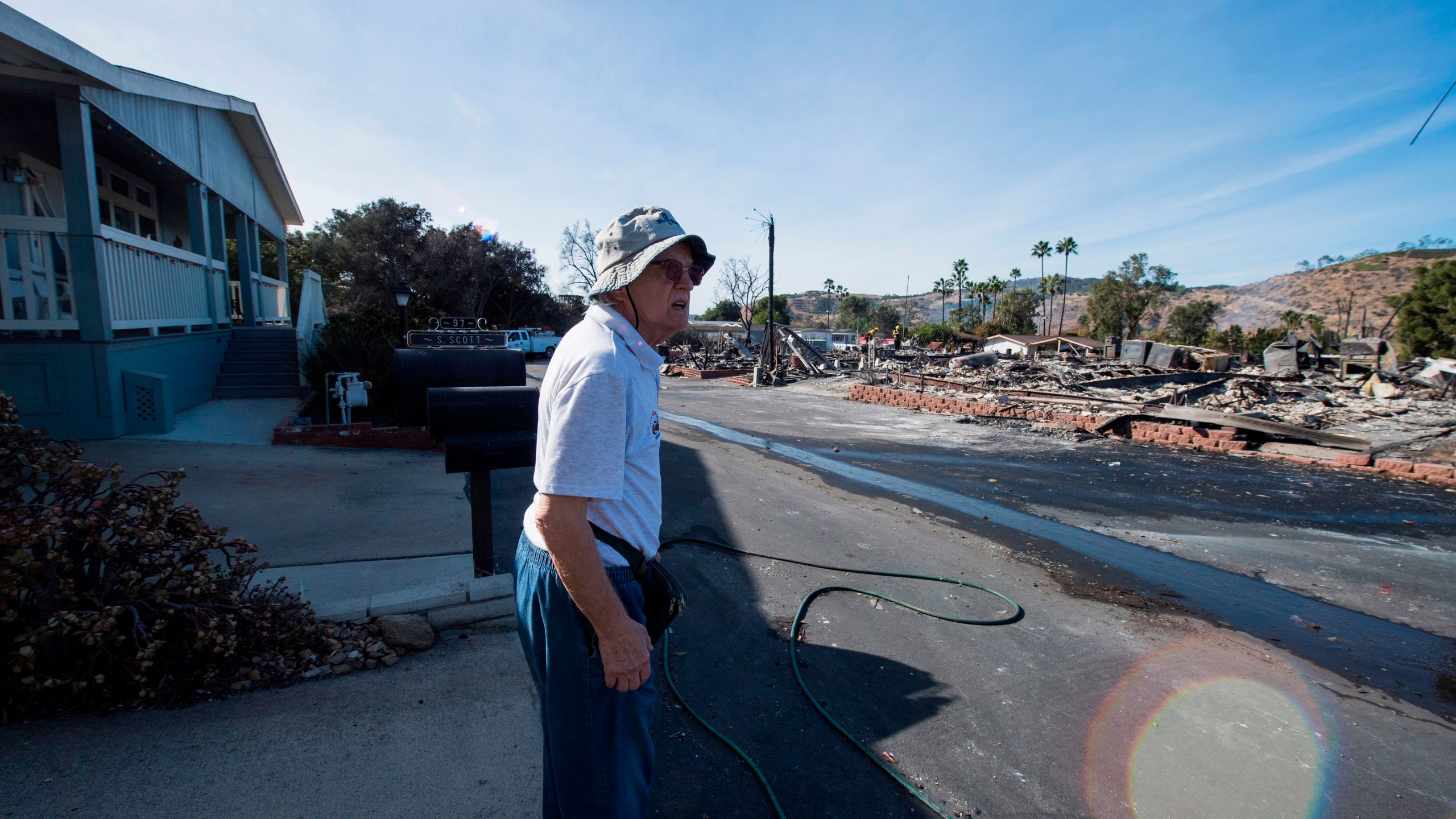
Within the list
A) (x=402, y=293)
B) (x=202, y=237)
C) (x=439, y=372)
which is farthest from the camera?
(x=402, y=293)

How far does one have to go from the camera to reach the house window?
10.8 metres

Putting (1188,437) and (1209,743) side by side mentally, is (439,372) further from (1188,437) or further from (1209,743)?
(1188,437)

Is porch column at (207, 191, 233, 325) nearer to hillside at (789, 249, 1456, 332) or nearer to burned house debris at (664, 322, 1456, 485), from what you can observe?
burned house debris at (664, 322, 1456, 485)

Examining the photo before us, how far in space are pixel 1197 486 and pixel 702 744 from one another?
7.90 m

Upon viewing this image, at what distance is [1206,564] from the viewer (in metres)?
5.19

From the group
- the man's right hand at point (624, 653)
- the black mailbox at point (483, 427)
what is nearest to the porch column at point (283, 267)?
the black mailbox at point (483, 427)

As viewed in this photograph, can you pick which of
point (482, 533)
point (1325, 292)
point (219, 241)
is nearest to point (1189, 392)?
point (482, 533)

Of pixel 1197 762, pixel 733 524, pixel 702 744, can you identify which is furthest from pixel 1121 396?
pixel 702 744

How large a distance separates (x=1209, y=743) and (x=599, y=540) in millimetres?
2976

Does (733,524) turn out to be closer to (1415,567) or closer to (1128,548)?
(1128,548)

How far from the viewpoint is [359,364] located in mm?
9734

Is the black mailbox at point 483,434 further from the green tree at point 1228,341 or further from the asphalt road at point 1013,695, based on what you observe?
the green tree at point 1228,341

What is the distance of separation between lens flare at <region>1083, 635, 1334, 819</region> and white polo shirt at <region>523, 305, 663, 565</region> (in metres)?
2.20

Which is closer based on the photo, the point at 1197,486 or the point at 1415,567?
the point at 1415,567
